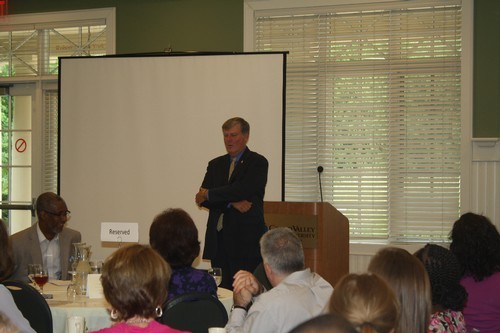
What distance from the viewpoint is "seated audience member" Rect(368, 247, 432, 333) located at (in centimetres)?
227

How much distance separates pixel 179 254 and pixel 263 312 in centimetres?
73

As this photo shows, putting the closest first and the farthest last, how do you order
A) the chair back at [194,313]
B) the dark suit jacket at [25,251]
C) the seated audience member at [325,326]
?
the seated audience member at [325,326]
the chair back at [194,313]
the dark suit jacket at [25,251]

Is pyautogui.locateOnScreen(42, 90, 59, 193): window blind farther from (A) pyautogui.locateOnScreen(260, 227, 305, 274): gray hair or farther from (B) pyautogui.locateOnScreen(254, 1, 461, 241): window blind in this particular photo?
(A) pyautogui.locateOnScreen(260, 227, 305, 274): gray hair

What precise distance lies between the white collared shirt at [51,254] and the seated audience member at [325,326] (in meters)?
4.17

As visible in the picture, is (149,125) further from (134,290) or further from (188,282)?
(134,290)

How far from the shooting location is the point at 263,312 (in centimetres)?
276

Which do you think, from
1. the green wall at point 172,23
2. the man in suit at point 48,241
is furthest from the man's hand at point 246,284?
the green wall at point 172,23

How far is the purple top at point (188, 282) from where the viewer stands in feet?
10.8

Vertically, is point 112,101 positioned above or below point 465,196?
above

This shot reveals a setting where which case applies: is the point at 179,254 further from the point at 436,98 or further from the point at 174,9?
the point at 174,9

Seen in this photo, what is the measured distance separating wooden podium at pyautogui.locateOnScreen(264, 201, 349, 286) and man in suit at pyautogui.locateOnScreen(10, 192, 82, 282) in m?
1.46

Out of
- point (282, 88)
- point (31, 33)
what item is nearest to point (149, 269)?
point (282, 88)

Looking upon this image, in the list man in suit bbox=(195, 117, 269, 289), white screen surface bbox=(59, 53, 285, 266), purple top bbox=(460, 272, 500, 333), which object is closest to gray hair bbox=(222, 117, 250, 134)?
man in suit bbox=(195, 117, 269, 289)

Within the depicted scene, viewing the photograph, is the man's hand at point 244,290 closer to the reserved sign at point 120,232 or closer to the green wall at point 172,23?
the reserved sign at point 120,232
